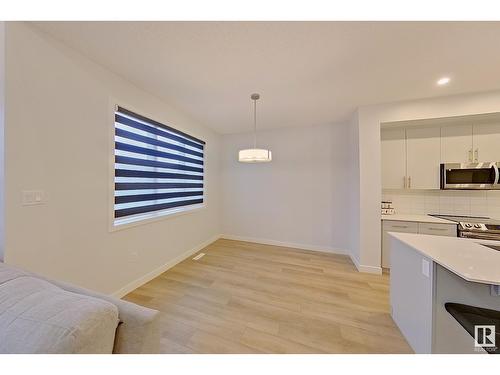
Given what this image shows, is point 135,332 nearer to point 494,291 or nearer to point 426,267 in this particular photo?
point 426,267

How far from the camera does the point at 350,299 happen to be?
7.06 feet

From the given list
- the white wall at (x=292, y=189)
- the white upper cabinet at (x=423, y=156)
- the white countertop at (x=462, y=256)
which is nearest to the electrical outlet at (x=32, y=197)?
the white countertop at (x=462, y=256)

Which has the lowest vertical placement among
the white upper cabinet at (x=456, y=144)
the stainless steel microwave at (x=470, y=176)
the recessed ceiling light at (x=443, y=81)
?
the stainless steel microwave at (x=470, y=176)

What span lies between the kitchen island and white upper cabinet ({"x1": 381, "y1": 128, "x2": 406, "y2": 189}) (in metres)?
1.59

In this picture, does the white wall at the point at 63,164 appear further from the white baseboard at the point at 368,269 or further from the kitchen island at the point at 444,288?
the white baseboard at the point at 368,269

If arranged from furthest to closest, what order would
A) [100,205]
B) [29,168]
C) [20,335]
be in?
[100,205] < [29,168] < [20,335]

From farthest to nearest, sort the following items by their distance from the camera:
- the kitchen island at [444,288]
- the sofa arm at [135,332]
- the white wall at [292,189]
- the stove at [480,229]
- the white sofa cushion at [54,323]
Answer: the white wall at [292,189] < the stove at [480,229] < the kitchen island at [444,288] < the sofa arm at [135,332] < the white sofa cushion at [54,323]

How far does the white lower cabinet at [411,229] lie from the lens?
254cm

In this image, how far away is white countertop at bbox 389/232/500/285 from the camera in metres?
0.99

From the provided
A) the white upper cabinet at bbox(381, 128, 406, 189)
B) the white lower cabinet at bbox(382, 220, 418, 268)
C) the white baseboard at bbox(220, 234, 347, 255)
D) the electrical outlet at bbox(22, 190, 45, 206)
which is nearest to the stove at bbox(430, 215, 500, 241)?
the white lower cabinet at bbox(382, 220, 418, 268)

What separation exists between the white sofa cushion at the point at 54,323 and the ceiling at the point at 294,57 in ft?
5.99
